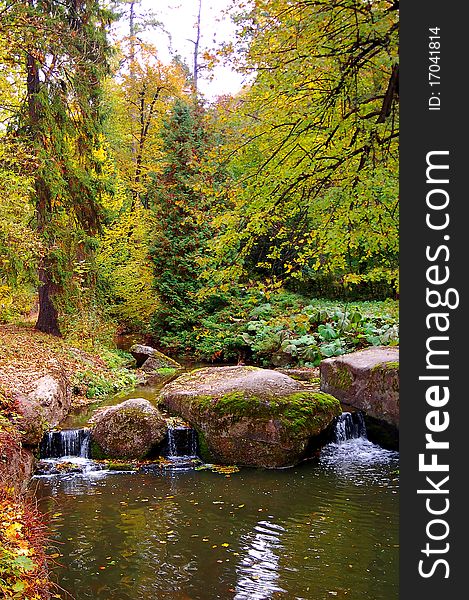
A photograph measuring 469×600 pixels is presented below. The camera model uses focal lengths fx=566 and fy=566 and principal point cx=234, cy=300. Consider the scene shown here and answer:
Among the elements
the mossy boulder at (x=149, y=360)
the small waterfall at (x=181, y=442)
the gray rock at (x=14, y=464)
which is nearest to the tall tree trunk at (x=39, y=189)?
the mossy boulder at (x=149, y=360)

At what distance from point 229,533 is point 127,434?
2.96 m

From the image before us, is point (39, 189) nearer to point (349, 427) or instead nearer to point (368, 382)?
point (368, 382)

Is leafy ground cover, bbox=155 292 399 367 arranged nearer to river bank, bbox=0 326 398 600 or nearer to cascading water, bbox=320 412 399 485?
river bank, bbox=0 326 398 600

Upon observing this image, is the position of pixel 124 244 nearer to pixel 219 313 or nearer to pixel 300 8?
pixel 219 313

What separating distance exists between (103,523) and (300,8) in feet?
17.6

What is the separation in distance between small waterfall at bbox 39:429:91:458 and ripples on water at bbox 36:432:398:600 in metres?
0.74

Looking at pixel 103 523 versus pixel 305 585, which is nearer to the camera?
pixel 305 585

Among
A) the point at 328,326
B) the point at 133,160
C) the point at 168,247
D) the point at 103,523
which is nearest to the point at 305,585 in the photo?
the point at 103,523

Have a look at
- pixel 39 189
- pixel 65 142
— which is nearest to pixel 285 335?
pixel 39 189

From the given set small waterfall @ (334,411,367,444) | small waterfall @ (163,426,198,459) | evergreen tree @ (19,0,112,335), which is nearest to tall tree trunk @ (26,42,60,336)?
evergreen tree @ (19,0,112,335)

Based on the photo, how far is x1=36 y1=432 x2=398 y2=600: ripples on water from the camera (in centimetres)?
466

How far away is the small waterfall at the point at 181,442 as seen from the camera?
8500mm

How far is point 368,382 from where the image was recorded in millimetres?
9656

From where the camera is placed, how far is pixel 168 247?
17766 mm
